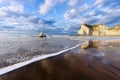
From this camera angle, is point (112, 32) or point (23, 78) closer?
point (23, 78)

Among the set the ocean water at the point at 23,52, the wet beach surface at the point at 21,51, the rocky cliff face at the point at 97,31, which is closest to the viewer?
the ocean water at the point at 23,52

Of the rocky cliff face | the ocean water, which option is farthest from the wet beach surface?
the rocky cliff face

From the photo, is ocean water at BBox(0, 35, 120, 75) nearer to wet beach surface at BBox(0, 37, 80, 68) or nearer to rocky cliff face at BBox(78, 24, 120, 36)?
wet beach surface at BBox(0, 37, 80, 68)

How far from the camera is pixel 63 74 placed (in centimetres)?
376

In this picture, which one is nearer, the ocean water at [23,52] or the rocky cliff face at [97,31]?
the ocean water at [23,52]

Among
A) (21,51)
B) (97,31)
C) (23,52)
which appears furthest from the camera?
(97,31)

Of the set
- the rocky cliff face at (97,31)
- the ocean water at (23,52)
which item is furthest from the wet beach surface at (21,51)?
the rocky cliff face at (97,31)

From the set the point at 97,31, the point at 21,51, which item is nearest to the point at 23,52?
the point at 21,51

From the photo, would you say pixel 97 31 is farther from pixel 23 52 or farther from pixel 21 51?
pixel 23 52

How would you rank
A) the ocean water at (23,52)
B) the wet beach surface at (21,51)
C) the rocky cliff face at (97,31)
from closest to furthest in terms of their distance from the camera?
1. the ocean water at (23,52)
2. the wet beach surface at (21,51)
3. the rocky cliff face at (97,31)

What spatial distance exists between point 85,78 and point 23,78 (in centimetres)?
188

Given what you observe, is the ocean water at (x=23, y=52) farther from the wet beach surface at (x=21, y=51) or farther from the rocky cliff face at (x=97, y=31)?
the rocky cliff face at (x=97, y=31)

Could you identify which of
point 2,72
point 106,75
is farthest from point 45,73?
point 106,75

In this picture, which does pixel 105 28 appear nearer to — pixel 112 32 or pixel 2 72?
pixel 112 32
